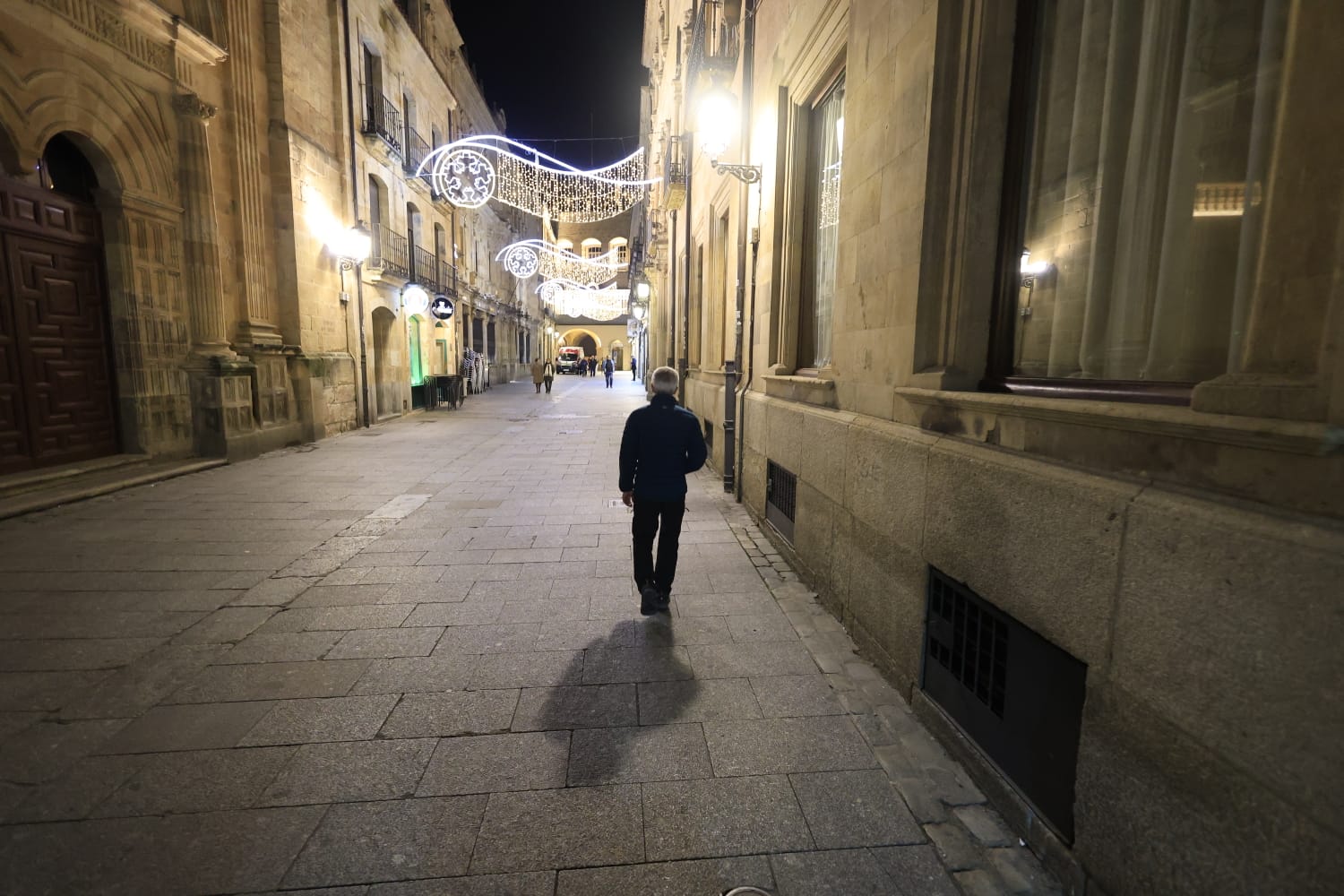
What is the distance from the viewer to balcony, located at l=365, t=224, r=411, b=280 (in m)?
15.2

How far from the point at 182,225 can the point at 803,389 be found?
1036 cm

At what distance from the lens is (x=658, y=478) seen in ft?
14.0

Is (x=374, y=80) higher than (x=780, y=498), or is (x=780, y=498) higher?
(x=374, y=80)

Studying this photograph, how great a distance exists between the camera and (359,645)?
371 centimetres

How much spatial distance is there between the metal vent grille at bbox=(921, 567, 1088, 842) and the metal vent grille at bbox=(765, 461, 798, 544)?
2.27m

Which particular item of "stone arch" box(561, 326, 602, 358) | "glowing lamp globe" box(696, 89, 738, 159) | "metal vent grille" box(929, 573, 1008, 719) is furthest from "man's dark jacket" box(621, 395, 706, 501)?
"stone arch" box(561, 326, 602, 358)

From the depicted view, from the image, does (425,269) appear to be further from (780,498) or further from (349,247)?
(780,498)

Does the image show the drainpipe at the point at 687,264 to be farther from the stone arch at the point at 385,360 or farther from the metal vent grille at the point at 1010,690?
the metal vent grille at the point at 1010,690

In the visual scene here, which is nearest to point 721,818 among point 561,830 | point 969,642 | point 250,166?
point 561,830

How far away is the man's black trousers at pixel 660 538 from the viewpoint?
14.0 feet

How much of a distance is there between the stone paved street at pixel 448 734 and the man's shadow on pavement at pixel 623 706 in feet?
0.06

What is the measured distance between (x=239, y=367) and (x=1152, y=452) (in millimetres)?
11998

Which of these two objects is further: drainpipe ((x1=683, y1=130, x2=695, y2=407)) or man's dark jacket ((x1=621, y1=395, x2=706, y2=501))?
drainpipe ((x1=683, y1=130, x2=695, y2=407))

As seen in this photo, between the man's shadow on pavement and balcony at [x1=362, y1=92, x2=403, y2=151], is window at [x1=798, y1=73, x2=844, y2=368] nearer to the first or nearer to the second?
the man's shadow on pavement
